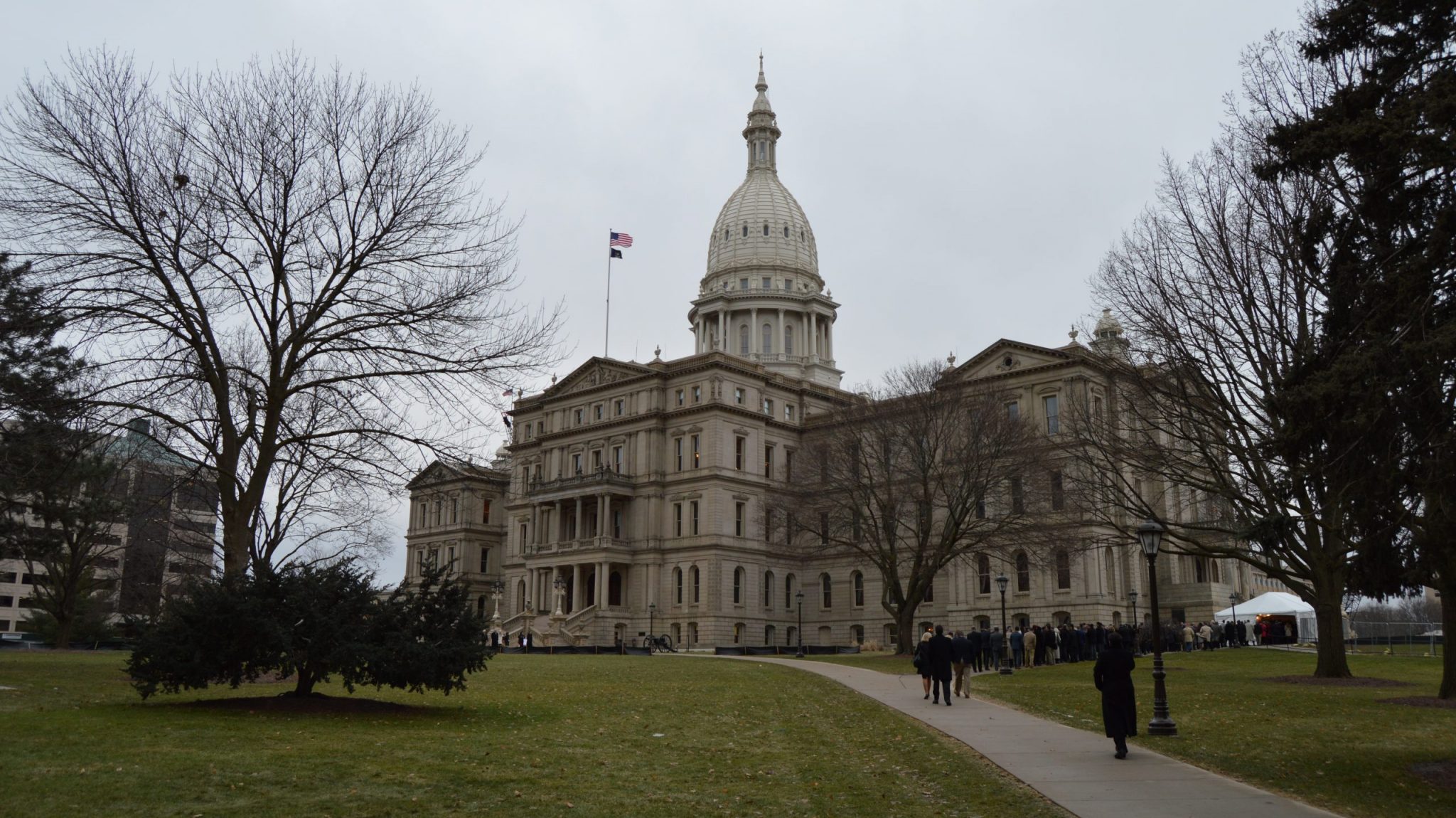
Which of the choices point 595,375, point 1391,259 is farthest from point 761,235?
point 1391,259

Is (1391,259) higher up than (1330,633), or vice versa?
(1391,259)

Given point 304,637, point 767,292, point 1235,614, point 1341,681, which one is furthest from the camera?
point 767,292

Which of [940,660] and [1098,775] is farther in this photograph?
[940,660]

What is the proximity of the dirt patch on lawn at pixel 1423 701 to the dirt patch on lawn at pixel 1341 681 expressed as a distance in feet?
14.5

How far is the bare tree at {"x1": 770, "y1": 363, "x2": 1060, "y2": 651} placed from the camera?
50562mm

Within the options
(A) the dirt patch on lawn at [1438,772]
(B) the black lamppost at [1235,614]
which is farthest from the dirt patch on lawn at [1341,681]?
(B) the black lamppost at [1235,614]

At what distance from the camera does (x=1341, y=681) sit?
29.6 meters

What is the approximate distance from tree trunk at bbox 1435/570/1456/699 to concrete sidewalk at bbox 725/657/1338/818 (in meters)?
6.38

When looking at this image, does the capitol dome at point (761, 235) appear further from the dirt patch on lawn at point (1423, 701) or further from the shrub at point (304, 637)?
the shrub at point (304, 637)

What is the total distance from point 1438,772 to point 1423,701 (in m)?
10.7

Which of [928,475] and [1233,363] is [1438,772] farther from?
[928,475]

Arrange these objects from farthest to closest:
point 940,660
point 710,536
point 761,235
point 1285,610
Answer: point 761,235 → point 710,536 → point 1285,610 → point 940,660

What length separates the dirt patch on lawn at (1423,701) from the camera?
74.2ft

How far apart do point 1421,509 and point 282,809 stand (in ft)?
73.1
